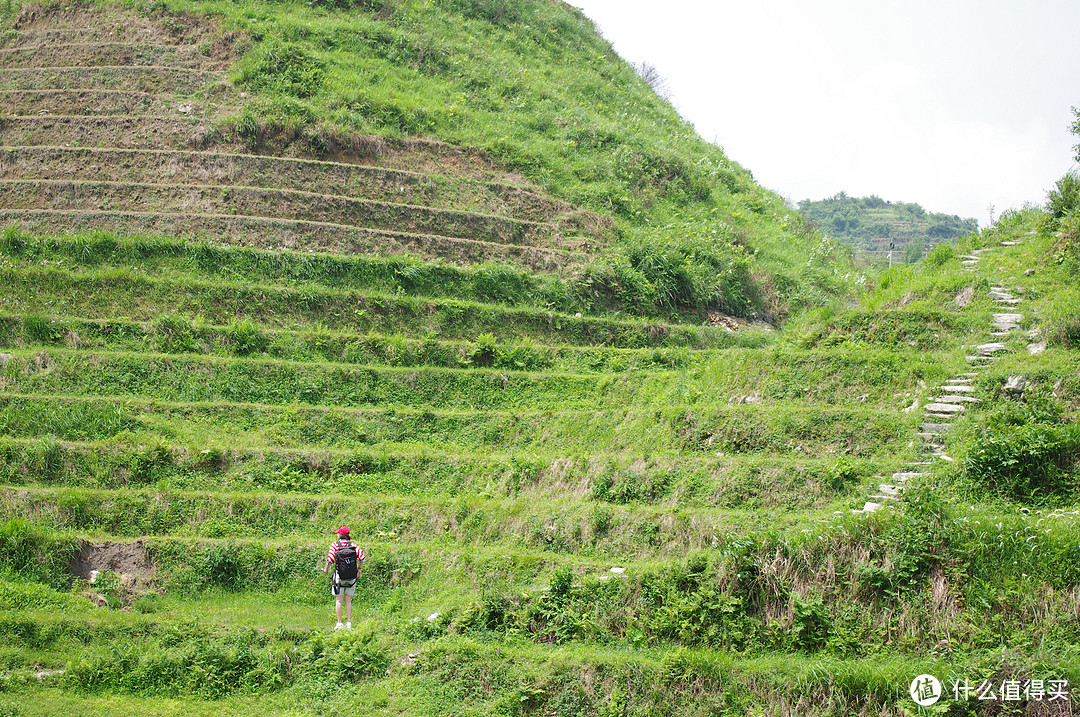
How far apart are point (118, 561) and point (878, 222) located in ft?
266

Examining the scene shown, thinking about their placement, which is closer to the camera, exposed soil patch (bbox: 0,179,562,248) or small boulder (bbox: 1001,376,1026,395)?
small boulder (bbox: 1001,376,1026,395)

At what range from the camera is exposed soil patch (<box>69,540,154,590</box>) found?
1036 centimetres

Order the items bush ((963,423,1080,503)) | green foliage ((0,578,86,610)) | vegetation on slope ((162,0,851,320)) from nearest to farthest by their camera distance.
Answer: bush ((963,423,1080,503))
green foliage ((0,578,86,610))
vegetation on slope ((162,0,851,320))

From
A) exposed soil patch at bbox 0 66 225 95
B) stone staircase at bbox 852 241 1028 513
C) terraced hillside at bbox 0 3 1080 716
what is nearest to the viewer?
terraced hillside at bbox 0 3 1080 716

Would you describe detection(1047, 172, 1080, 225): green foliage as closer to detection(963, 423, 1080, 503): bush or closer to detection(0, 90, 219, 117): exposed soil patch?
detection(963, 423, 1080, 503): bush

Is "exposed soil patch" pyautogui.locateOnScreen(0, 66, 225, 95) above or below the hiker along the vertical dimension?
above

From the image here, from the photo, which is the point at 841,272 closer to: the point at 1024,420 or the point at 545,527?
the point at 1024,420

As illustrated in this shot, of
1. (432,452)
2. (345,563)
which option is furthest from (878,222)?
(345,563)

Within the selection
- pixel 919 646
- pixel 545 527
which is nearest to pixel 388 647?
pixel 545 527

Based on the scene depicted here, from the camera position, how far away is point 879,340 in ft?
44.3

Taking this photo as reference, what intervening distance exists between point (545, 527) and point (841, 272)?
15.1 m

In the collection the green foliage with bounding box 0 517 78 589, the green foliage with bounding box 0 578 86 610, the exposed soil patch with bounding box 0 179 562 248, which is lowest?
the green foliage with bounding box 0 578 86 610

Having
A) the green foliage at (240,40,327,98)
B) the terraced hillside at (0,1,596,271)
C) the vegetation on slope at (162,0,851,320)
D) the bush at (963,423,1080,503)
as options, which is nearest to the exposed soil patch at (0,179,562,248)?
the terraced hillside at (0,1,596,271)

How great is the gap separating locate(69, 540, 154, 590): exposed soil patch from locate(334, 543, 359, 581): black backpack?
2875 millimetres
